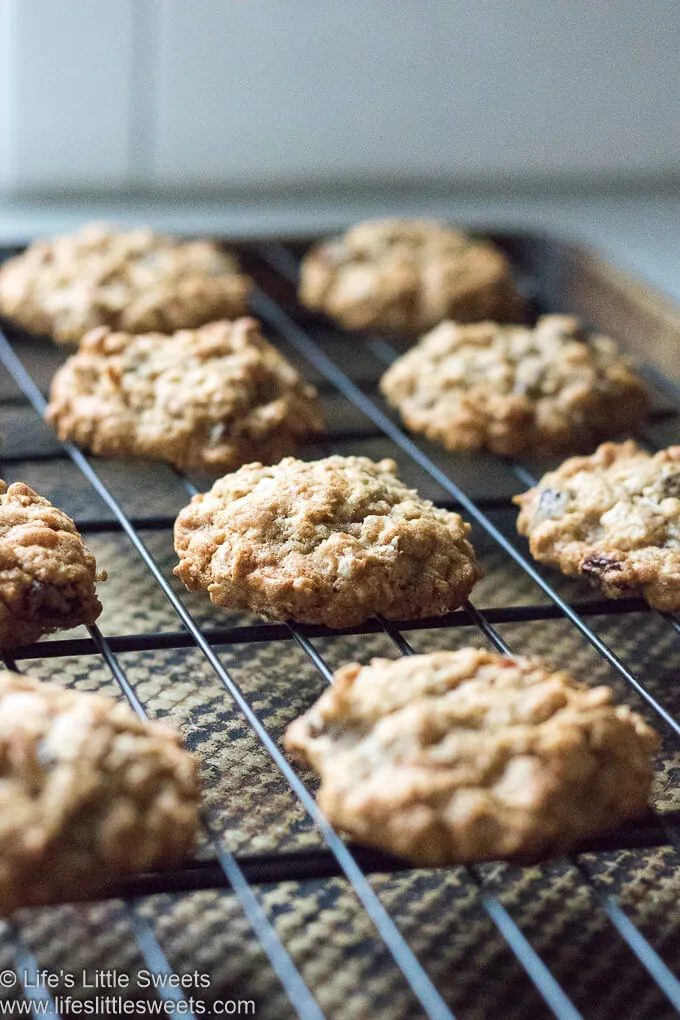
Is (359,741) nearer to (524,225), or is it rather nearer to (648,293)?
(648,293)

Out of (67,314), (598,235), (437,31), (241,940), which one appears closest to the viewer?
(241,940)

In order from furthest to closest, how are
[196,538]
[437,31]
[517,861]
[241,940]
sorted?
[437,31], [196,538], [241,940], [517,861]

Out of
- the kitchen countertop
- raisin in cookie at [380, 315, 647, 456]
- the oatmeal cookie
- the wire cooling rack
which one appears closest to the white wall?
the kitchen countertop

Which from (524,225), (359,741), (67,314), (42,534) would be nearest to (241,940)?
(359,741)

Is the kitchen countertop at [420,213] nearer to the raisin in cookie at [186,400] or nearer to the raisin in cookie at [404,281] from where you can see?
the raisin in cookie at [404,281]

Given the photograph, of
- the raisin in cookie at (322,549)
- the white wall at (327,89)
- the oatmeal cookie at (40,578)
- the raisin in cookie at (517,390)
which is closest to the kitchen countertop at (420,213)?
the white wall at (327,89)
